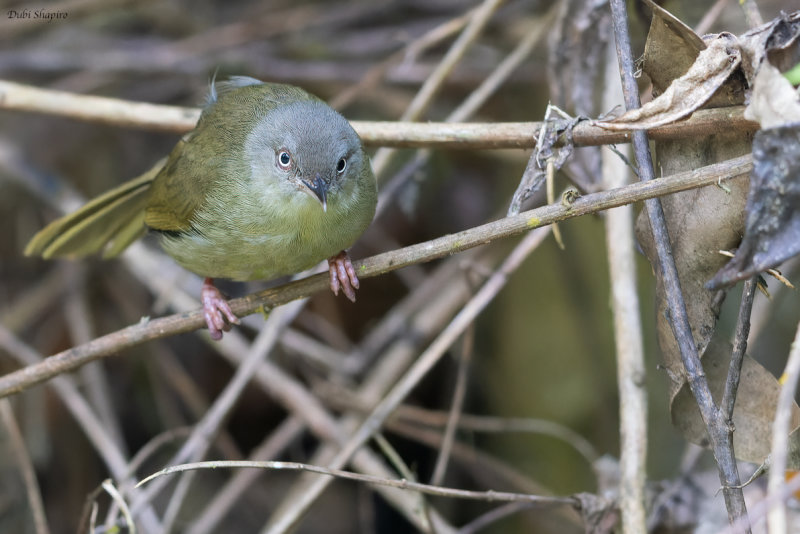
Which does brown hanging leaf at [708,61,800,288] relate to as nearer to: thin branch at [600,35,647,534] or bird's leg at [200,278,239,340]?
thin branch at [600,35,647,534]

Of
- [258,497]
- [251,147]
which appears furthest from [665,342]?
[258,497]

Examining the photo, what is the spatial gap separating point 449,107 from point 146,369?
271 cm

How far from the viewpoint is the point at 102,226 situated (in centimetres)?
348

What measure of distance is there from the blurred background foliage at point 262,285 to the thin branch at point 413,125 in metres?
1.46

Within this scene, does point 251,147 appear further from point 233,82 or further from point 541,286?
point 541,286

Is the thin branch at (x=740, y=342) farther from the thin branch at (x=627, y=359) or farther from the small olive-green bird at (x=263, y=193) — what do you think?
the small olive-green bird at (x=263, y=193)

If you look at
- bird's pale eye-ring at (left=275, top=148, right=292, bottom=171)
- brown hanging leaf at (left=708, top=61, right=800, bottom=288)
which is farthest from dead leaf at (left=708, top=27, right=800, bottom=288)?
bird's pale eye-ring at (left=275, top=148, right=292, bottom=171)

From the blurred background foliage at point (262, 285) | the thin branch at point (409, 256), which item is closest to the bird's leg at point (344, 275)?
the thin branch at point (409, 256)

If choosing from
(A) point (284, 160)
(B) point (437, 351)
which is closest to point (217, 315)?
(A) point (284, 160)

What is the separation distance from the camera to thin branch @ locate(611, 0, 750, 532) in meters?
1.89

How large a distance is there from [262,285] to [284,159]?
7.56 feet

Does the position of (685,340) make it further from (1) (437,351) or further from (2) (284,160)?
(2) (284,160)

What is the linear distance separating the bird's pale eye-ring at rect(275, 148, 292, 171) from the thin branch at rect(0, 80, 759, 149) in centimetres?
29

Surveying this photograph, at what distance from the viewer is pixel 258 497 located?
4.85 metres
